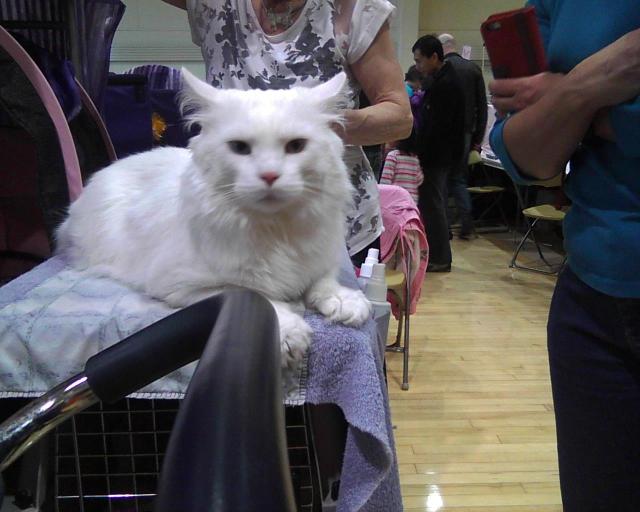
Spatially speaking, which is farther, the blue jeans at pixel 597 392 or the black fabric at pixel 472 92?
the black fabric at pixel 472 92

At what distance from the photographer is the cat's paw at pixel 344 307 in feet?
2.46

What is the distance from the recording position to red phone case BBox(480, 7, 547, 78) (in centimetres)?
73

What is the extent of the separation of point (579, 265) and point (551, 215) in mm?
3291

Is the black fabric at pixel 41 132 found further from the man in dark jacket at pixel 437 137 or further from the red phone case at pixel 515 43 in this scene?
the man in dark jacket at pixel 437 137

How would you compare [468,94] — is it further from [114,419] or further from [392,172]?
[114,419]

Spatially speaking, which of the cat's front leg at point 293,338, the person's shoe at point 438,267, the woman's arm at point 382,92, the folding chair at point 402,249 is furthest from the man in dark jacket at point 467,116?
the cat's front leg at point 293,338

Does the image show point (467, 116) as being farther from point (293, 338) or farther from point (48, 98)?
point (293, 338)

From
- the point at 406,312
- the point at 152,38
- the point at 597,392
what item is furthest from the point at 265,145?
the point at 152,38

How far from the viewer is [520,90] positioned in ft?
2.58

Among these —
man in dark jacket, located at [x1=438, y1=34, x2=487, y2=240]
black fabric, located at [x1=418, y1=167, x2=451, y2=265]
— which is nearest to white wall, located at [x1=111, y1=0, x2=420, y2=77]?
man in dark jacket, located at [x1=438, y1=34, x2=487, y2=240]

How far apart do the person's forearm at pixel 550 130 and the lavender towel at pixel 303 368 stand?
0.32 m

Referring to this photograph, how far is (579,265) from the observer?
77 centimetres

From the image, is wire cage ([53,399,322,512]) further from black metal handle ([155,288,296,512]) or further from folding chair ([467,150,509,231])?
folding chair ([467,150,509,231])

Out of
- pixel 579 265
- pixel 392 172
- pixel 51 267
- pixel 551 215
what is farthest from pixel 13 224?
pixel 551 215
